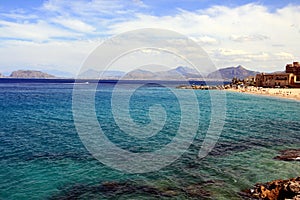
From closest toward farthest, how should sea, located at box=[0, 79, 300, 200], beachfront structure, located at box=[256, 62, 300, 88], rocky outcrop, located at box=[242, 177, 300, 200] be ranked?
rocky outcrop, located at box=[242, 177, 300, 200]
sea, located at box=[0, 79, 300, 200]
beachfront structure, located at box=[256, 62, 300, 88]

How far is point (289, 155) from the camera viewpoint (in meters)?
26.2

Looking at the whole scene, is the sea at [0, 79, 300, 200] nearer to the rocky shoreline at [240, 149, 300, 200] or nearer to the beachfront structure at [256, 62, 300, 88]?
the rocky shoreline at [240, 149, 300, 200]

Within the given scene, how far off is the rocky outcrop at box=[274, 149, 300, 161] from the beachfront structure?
356 feet

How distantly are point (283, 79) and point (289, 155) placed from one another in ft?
384

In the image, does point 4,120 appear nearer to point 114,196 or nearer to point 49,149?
point 49,149

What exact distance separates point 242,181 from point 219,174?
1845 mm

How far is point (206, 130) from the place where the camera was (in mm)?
38562

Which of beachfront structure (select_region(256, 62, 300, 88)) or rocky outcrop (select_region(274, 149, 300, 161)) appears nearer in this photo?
rocky outcrop (select_region(274, 149, 300, 161))

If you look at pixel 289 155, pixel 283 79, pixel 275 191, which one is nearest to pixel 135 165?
pixel 275 191

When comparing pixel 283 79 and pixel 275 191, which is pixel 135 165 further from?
pixel 283 79

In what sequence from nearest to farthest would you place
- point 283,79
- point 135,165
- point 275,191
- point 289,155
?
point 275,191 < point 135,165 < point 289,155 < point 283,79

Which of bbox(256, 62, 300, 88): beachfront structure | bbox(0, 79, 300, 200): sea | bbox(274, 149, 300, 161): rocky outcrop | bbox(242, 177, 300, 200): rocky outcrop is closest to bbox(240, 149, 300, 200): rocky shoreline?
bbox(242, 177, 300, 200): rocky outcrop

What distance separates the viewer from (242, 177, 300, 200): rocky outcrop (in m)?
16.5

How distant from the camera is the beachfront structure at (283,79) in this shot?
418 ft
